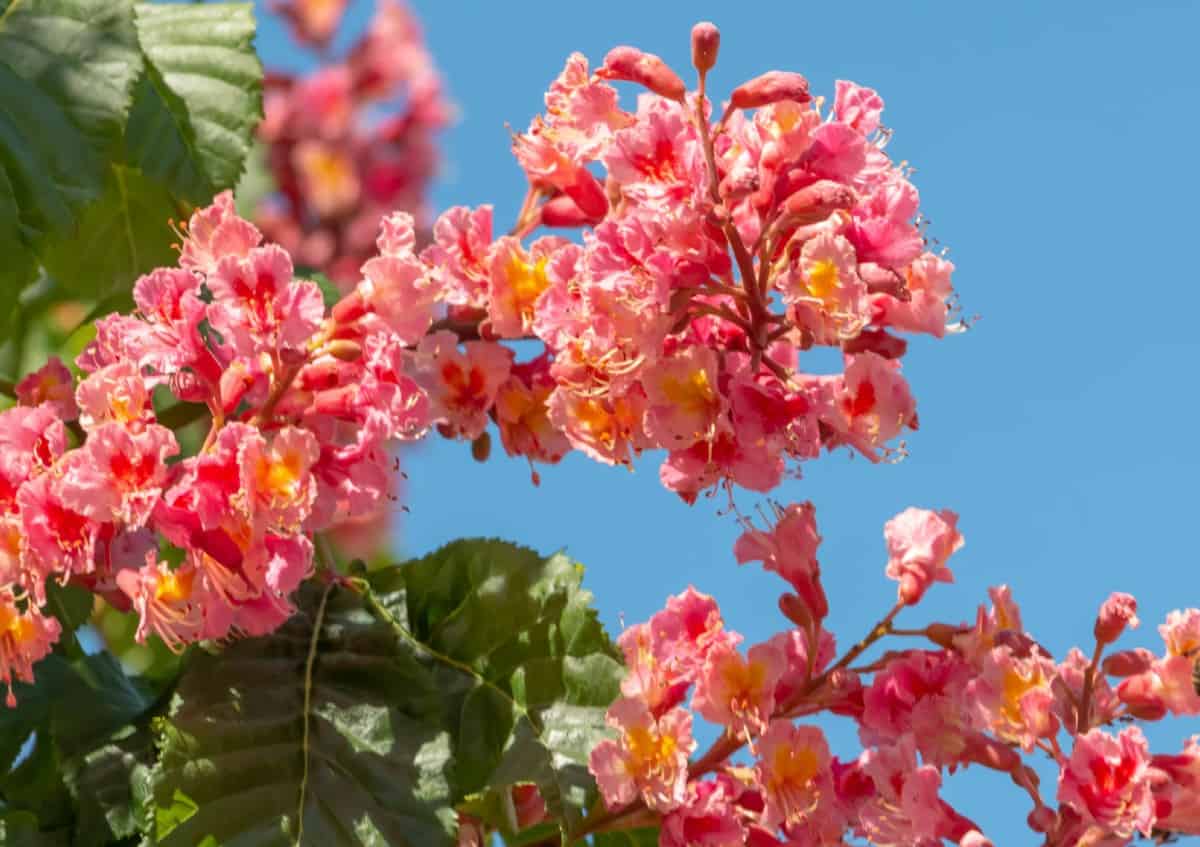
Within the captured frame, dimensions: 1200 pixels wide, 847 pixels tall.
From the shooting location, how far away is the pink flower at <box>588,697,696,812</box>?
57.7 inches

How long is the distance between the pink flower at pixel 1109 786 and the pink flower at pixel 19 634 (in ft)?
2.67

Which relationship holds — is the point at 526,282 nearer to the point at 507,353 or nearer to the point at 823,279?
the point at 507,353

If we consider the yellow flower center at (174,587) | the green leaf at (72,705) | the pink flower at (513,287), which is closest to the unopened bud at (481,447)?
the pink flower at (513,287)

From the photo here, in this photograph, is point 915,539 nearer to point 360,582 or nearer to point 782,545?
point 782,545

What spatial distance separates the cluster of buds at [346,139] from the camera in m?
2.36

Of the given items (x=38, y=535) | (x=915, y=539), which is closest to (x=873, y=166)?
(x=915, y=539)

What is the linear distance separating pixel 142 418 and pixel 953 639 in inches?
27.1

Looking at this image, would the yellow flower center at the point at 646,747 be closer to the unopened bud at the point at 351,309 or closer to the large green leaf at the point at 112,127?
the unopened bud at the point at 351,309

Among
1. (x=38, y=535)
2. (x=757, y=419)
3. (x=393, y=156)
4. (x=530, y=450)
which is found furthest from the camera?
(x=393, y=156)

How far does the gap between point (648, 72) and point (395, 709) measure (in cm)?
58

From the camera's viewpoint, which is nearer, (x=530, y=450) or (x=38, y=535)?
(x=38, y=535)

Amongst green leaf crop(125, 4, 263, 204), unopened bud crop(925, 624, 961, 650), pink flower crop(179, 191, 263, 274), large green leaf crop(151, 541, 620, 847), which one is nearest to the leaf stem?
large green leaf crop(151, 541, 620, 847)

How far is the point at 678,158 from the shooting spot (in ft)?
4.76

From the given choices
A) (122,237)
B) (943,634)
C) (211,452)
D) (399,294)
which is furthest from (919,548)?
(122,237)
